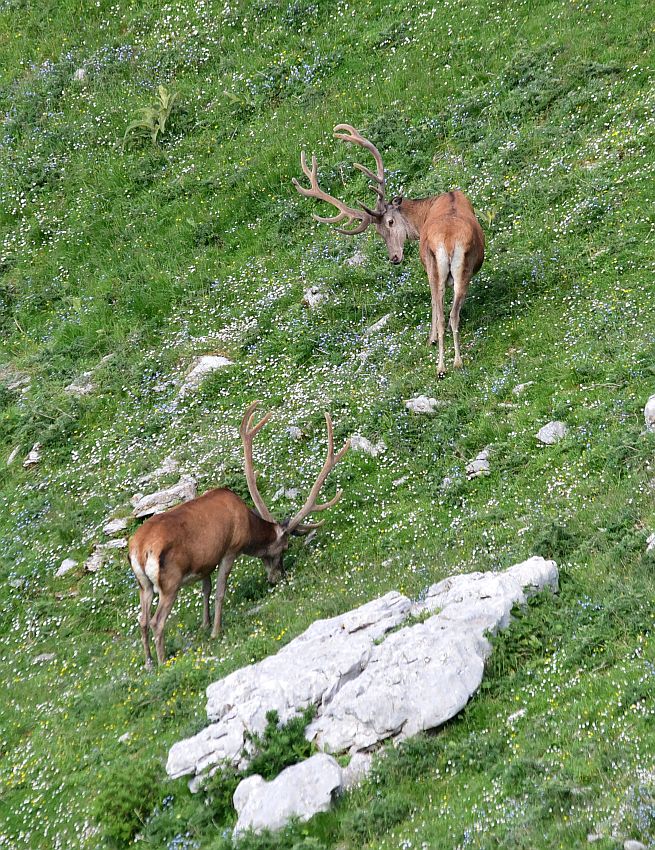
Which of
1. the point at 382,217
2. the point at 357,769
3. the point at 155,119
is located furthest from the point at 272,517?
the point at 155,119

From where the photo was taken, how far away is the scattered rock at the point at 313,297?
16.7m

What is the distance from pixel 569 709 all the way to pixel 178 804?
3128 millimetres

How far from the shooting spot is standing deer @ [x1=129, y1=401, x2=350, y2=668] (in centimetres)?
1059

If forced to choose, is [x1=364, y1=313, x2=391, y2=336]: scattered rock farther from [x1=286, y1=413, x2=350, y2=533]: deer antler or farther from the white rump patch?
the white rump patch

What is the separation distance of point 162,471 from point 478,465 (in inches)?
184

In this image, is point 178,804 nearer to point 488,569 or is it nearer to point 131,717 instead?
point 131,717

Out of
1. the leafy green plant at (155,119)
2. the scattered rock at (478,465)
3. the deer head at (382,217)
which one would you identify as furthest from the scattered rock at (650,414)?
the leafy green plant at (155,119)

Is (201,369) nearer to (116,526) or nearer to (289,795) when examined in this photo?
(116,526)

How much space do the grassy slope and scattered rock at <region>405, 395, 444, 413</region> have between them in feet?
0.63

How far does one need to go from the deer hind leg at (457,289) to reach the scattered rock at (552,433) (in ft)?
7.64

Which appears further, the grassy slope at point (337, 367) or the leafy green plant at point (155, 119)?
the leafy green plant at point (155, 119)

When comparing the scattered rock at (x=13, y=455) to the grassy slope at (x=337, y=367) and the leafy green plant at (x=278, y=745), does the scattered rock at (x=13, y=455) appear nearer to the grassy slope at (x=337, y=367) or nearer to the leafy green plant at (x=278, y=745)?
the grassy slope at (x=337, y=367)

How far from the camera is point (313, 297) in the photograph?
16.9 m

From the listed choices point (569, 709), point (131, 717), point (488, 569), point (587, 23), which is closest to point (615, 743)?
point (569, 709)
